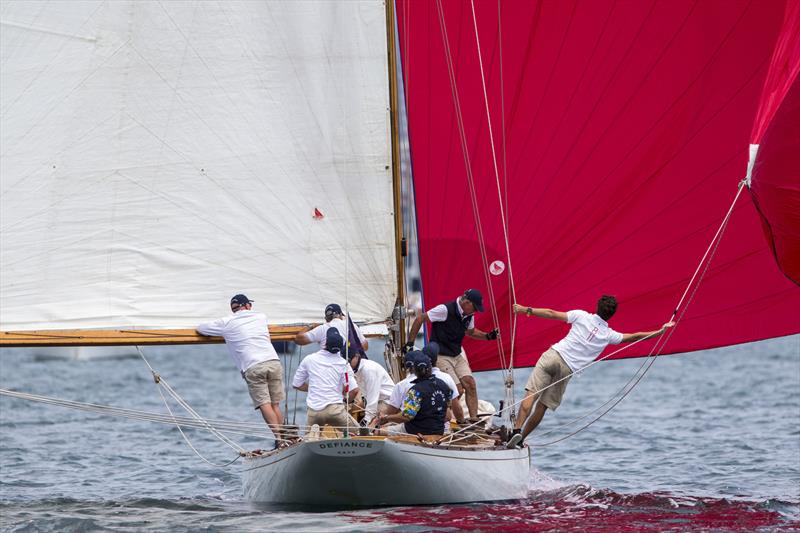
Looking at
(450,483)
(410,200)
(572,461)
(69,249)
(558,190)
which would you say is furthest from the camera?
(572,461)

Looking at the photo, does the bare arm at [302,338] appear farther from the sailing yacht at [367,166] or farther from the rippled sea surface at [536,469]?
the rippled sea surface at [536,469]

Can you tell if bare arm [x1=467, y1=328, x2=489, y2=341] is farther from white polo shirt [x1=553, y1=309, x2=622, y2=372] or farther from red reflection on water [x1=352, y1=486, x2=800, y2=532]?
red reflection on water [x1=352, y1=486, x2=800, y2=532]

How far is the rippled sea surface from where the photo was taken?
1362 cm

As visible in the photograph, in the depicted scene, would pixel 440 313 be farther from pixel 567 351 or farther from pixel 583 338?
pixel 583 338

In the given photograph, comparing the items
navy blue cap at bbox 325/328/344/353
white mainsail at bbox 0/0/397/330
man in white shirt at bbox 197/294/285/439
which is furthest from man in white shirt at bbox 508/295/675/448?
man in white shirt at bbox 197/294/285/439

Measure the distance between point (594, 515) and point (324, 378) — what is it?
124 inches

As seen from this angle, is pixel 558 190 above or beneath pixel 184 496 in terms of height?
above

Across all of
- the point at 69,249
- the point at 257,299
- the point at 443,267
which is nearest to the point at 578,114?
the point at 443,267

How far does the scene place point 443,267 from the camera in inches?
650

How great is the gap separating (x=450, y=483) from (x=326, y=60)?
16.5 feet

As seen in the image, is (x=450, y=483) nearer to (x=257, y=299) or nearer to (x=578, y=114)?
(x=257, y=299)

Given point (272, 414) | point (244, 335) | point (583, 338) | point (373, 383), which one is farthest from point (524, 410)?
point (244, 335)

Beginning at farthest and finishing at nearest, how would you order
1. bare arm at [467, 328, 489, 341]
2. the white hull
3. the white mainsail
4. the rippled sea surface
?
bare arm at [467, 328, 489, 341] < the white mainsail < the rippled sea surface < the white hull

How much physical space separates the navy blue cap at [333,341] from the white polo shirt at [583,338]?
2.45 metres
